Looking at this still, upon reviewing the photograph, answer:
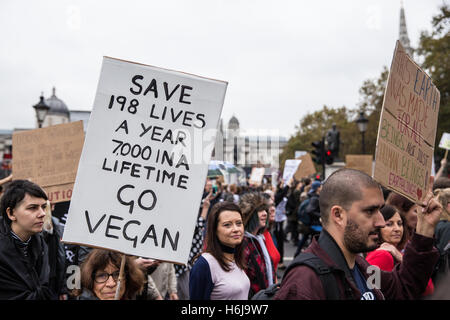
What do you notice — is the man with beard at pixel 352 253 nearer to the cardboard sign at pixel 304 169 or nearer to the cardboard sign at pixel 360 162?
the cardboard sign at pixel 360 162

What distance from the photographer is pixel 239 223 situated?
13.2 feet

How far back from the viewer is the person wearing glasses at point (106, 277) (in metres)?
3.20

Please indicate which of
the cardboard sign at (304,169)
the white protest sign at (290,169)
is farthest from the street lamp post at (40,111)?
the cardboard sign at (304,169)

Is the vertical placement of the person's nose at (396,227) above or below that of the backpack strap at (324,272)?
below

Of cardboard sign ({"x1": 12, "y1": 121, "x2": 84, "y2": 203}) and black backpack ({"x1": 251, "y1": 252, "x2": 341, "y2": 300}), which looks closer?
black backpack ({"x1": 251, "y1": 252, "x2": 341, "y2": 300})

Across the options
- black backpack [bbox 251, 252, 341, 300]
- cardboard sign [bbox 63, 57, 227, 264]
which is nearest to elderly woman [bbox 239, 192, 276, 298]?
cardboard sign [bbox 63, 57, 227, 264]

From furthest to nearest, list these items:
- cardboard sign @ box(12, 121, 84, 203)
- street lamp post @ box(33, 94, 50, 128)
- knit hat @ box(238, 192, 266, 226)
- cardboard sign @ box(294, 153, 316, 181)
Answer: cardboard sign @ box(294, 153, 316, 181)
street lamp post @ box(33, 94, 50, 128)
cardboard sign @ box(12, 121, 84, 203)
knit hat @ box(238, 192, 266, 226)

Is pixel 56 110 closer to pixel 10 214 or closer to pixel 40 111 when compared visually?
pixel 40 111

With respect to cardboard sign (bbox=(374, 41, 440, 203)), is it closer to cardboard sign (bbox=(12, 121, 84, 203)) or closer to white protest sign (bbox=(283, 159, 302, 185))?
cardboard sign (bbox=(12, 121, 84, 203))

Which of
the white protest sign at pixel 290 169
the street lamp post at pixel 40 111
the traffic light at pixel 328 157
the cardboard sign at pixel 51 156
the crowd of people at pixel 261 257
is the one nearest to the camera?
the crowd of people at pixel 261 257

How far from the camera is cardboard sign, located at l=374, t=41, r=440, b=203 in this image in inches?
112

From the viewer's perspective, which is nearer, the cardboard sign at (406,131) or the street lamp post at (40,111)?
the cardboard sign at (406,131)

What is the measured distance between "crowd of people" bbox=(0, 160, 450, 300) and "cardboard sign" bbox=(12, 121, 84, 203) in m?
0.81

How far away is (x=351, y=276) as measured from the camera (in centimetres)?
209
